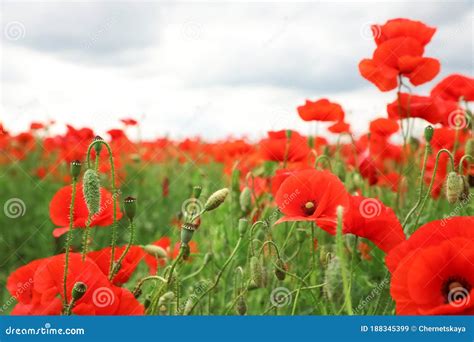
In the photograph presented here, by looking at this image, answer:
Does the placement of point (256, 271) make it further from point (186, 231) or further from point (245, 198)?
point (245, 198)

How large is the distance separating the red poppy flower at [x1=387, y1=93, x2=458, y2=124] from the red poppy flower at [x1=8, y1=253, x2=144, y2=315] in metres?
1.00

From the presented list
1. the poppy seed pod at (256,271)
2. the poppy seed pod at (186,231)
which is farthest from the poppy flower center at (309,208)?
the poppy seed pod at (186,231)

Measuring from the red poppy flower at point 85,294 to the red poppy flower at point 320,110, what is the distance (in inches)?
44.5

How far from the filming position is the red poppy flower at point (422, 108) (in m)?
1.65

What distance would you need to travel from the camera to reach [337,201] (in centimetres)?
108

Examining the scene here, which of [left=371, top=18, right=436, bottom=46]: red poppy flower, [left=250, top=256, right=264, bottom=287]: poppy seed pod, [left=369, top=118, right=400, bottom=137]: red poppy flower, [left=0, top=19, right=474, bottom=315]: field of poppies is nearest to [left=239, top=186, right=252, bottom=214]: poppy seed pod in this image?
[left=0, top=19, right=474, bottom=315]: field of poppies

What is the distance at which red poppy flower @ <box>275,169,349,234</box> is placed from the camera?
109 centimetres

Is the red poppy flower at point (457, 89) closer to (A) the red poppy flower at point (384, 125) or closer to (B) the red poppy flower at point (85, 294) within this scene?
(A) the red poppy flower at point (384, 125)

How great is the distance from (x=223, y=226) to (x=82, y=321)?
102 cm

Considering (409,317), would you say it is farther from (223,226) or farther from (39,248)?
(39,248)

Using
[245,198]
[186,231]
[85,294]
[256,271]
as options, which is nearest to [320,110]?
[245,198]

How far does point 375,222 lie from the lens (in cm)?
108

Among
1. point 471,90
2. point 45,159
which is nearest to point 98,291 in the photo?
point 471,90

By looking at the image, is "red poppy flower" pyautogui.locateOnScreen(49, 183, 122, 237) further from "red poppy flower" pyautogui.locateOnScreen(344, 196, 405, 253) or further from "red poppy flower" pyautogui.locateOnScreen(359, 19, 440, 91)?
"red poppy flower" pyautogui.locateOnScreen(359, 19, 440, 91)
